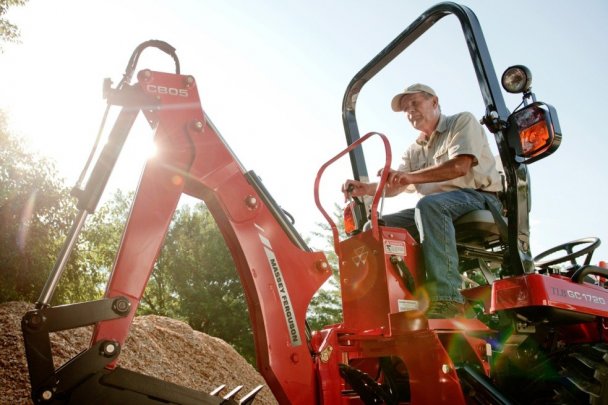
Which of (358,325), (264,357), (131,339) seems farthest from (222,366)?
(264,357)

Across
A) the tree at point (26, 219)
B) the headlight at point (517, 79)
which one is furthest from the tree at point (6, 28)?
the headlight at point (517, 79)

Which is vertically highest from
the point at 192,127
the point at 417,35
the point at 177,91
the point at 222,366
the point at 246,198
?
the point at 417,35

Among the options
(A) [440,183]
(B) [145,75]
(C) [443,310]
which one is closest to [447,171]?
(A) [440,183]

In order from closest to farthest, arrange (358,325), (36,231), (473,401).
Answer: (473,401)
(358,325)
(36,231)

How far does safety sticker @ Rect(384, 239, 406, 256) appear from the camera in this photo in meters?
3.08

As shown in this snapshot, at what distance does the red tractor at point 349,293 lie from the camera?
7.07 feet

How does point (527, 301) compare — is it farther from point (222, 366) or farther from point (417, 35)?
point (222, 366)

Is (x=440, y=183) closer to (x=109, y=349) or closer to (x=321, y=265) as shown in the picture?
(x=321, y=265)

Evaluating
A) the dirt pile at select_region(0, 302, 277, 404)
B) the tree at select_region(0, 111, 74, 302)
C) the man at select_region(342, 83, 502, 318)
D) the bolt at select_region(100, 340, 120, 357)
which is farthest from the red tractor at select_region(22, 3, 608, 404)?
the tree at select_region(0, 111, 74, 302)

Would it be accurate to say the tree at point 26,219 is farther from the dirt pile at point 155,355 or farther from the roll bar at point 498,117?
the roll bar at point 498,117

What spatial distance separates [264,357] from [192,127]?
122cm

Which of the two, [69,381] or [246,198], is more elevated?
[246,198]

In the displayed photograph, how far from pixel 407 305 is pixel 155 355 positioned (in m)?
6.61

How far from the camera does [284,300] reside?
259 centimetres
